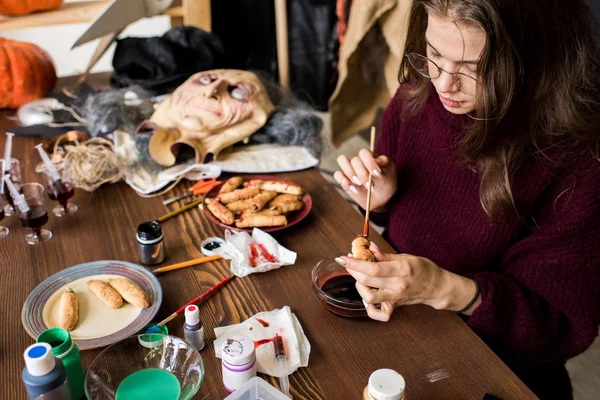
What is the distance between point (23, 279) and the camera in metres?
1.23

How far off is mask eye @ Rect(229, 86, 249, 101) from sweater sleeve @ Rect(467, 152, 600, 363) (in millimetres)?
903

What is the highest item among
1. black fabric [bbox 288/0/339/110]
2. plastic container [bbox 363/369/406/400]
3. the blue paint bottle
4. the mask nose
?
the mask nose

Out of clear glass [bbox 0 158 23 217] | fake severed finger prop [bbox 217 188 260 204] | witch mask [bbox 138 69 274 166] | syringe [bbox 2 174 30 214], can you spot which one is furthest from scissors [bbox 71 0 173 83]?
fake severed finger prop [bbox 217 188 260 204]

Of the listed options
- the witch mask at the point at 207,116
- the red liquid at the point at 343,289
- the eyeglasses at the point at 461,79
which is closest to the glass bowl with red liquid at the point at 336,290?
the red liquid at the point at 343,289

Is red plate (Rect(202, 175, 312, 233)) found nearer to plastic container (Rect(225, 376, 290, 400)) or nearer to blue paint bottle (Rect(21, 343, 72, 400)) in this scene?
plastic container (Rect(225, 376, 290, 400))

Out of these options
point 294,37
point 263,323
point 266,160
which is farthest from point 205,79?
point 294,37

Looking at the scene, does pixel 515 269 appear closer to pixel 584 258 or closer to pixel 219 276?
pixel 584 258

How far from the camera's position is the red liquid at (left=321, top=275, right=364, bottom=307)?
116 cm

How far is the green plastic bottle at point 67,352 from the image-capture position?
0.90m

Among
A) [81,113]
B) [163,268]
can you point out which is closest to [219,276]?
[163,268]

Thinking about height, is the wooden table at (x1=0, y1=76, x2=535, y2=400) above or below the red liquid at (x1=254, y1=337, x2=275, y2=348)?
below

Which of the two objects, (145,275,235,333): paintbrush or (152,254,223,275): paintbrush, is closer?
(145,275,235,333): paintbrush

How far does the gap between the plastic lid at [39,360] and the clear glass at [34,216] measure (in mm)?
608

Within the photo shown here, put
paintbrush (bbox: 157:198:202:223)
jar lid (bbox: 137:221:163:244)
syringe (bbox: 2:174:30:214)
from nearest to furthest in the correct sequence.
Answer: jar lid (bbox: 137:221:163:244)
syringe (bbox: 2:174:30:214)
paintbrush (bbox: 157:198:202:223)
